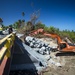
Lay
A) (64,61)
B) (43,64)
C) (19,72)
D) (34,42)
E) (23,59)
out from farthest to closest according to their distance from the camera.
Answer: (34,42)
(64,61)
(43,64)
(23,59)
(19,72)

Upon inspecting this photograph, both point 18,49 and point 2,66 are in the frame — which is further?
point 18,49

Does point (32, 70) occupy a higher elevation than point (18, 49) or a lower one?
lower

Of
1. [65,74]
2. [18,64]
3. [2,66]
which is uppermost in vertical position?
[2,66]

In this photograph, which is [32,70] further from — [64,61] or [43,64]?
[64,61]

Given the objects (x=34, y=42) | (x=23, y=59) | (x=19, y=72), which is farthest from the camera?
(x=34, y=42)

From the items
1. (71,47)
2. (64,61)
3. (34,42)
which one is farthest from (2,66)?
(34,42)

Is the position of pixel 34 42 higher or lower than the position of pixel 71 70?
higher

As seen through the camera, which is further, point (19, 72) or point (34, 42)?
point (34, 42)

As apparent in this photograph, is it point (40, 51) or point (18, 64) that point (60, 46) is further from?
point (18, 64)

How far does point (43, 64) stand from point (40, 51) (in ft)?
8.41

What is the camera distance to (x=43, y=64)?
897cm

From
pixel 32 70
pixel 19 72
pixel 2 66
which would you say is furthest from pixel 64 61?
pixel 2 66

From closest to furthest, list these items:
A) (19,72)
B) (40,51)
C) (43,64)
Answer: (19,72) < (43,64) < (40,51)

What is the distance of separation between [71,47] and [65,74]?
395cm
